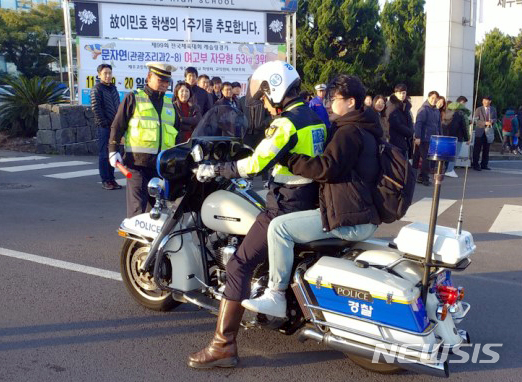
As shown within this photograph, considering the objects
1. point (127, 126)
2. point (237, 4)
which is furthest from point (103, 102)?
point (237, 4)

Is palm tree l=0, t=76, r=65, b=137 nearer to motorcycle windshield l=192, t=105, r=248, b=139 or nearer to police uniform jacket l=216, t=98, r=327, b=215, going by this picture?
motorcycle windshield l=192, t=105, r=248, b=139

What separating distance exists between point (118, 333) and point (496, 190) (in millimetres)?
8781

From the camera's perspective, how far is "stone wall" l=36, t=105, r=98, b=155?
15227mm

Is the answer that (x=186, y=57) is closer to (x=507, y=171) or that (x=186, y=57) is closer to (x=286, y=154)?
(x=507, y=171)

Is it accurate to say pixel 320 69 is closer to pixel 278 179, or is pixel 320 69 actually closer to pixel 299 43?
pixel 299 43

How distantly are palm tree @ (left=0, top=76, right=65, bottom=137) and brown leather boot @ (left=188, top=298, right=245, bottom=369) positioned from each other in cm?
1428

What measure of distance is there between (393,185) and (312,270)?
700mm

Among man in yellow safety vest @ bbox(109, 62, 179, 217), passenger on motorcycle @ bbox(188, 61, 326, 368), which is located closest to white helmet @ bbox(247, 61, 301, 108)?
passenger on motorcycle @ bbox(188, 61, 326, 368)

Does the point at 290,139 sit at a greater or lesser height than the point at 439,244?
greater

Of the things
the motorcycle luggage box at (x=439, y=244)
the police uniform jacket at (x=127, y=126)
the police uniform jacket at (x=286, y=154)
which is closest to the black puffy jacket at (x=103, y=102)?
the police uniform jacket at (x=127, y=126)

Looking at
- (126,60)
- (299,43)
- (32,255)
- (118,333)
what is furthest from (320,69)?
(118,333)

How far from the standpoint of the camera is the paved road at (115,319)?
4.00 m

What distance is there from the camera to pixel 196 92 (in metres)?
11.2

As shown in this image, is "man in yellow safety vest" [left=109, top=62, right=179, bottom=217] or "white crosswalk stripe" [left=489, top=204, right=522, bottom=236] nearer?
"man in yellow safety vest" [left=109, top=62, right=179, bottom=217]
